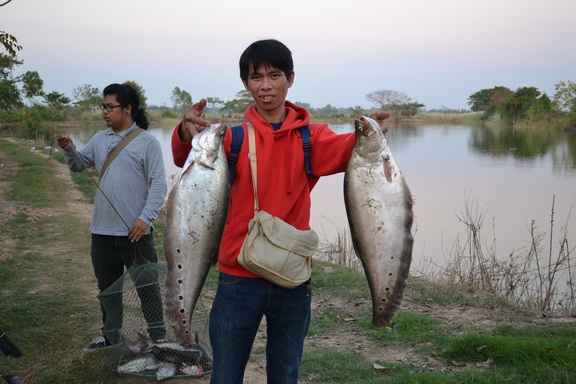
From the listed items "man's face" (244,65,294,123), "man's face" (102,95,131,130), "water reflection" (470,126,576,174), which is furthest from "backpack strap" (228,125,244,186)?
"water reflection" (470,126,576,174)

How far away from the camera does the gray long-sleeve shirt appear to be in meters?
4.40

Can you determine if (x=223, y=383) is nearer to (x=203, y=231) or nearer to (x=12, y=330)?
(x=203, y=231)

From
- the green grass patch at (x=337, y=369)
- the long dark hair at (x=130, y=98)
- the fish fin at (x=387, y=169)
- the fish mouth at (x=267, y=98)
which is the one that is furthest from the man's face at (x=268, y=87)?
the green grass patch at (x=337, y=369)

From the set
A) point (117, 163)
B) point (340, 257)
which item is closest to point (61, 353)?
point (117, 163)

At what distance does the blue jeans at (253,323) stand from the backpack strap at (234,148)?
50 centimetres

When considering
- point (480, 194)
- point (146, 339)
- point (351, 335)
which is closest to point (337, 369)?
point (351, 335)

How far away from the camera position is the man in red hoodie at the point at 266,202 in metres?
2.56

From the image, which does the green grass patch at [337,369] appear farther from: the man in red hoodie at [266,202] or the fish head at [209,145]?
the fish head at [209,145]

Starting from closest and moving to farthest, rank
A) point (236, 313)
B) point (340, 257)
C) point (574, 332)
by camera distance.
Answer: point (236, 313) < point (574, 332) < point (340, 257)

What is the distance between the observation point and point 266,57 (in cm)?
258

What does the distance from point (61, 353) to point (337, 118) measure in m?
56.9

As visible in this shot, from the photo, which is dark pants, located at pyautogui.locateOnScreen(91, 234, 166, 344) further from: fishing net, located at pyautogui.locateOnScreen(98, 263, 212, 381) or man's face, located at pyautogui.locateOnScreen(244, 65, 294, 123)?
man's face, located at pyautogui.locateOnScreen(244, 65, 294, 123)

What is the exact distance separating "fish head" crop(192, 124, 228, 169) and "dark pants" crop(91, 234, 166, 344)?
7.15ft

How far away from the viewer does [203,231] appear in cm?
255
